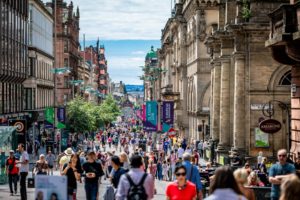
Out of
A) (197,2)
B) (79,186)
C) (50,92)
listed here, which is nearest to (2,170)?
(79,186)

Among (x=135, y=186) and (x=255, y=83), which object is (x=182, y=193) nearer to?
(x=135, y=186)

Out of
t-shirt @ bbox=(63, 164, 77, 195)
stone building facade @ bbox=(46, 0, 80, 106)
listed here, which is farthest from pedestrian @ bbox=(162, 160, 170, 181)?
stone building facade @ bbox=(46, 0, 80, 106)

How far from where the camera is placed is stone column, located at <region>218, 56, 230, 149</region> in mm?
37438

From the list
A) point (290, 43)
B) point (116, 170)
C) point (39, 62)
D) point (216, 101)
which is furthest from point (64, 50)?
point (116, 170)

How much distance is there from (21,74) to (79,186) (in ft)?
125

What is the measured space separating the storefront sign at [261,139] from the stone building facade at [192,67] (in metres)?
20.5

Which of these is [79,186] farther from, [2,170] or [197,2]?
[197,2]

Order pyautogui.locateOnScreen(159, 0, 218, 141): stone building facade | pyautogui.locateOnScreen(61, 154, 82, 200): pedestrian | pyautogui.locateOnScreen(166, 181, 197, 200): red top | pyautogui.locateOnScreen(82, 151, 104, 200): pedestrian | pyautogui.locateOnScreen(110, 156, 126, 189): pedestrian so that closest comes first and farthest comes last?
pyautogui.locateOnScreen(166, 181, 197, 200): red top → pyautogui.locateOnScreen(110, 156, 126, 189): pedestrian → pyautogui.locateOnScreen(82, 151, 104, 200): pedestrian → pyautogui.locateOnScreen(61, 154, 82, 200): pedestrian → pyautogui.locateOnScreen(159, 0, 218, 141): stone building facade

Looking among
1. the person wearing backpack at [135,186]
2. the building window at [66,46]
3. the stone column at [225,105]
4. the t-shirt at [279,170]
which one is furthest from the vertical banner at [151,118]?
the building window at [66,46]

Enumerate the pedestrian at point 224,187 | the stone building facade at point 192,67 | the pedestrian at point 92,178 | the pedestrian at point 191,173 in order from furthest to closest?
the stone building facade at point 192,67, the pedestrian at point 92,178, the pedestrian at point 191,173, the pedestrian at point 224,187

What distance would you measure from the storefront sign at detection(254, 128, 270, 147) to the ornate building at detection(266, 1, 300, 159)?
40.4 feet

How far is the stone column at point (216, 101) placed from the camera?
40.1 metres

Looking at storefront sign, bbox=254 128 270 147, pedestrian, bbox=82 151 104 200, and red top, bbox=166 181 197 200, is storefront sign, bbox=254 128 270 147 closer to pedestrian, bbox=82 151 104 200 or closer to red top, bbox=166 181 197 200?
pedestrian, bbox=82 151 104 200

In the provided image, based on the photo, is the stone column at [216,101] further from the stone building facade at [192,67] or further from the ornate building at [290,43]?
the ornate building at [290,43]
